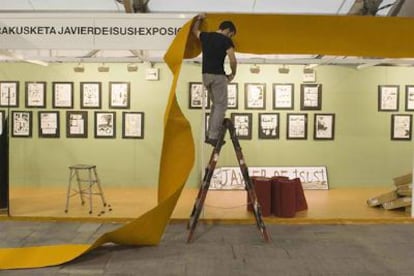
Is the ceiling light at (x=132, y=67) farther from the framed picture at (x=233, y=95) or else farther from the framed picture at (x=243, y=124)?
the framed picture at (x=243, y=124)

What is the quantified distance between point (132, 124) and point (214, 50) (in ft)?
13.3

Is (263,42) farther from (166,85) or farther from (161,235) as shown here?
(166,85)

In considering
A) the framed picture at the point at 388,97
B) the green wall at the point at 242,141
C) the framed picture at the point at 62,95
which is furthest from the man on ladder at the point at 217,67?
the framed picture at the point at 388,97

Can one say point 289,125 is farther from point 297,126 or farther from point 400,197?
point 400,197

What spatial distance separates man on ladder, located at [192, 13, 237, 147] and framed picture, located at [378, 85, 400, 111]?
4775 millimetres

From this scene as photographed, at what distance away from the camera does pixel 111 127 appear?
27.0 ft

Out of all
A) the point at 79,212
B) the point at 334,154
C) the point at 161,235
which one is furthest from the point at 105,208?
the point at 334,154

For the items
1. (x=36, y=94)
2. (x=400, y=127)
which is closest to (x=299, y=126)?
(x=400, y=127)

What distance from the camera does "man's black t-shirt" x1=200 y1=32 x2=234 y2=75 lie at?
4480mm

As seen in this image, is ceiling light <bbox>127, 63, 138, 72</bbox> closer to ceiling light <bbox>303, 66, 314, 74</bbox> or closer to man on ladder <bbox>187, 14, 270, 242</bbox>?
ceiling light <bbox>303, 66, 314, 74</bbox>

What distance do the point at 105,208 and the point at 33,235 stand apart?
1.49 metres

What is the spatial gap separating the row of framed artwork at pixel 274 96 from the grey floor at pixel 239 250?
3.46 metres

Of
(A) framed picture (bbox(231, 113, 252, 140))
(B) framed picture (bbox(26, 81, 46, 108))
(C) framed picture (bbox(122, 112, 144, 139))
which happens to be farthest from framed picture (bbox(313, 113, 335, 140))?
(B) framed picture (bbox(26, 81, 46, 108))

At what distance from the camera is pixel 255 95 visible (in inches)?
327
